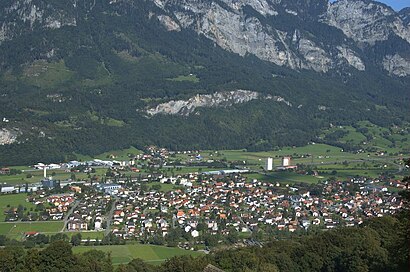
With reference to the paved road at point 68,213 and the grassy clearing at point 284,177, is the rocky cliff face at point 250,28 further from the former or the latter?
the paved road at point 68,213

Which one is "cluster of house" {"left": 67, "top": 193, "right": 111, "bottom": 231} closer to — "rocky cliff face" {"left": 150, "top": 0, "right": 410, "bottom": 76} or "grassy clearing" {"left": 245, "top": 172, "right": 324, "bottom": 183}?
"grassy clearing" {"left": 245, "top": 172, "right": 324, "bottom": 183}

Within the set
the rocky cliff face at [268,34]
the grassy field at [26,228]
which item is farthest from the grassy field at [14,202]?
the rocky cliff face at [268,34]

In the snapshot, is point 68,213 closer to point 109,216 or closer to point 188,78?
point 109,216

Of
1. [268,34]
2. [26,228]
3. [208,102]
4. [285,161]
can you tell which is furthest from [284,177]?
[268,34]

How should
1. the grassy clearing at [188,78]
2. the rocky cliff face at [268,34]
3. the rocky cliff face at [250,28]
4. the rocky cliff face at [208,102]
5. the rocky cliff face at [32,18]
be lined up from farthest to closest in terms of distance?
the rocky cliff face at [268,34] → the rocky cliff face at [250,28] → the rocky cliff face at [32,18] → the grassy clearing at [188,78] → the rocky cliff face at [208,102]

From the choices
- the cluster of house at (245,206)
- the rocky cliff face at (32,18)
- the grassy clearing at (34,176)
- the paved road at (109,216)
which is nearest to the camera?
the paved road at (109,216)

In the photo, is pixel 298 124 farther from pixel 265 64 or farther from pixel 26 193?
pixel 26 193

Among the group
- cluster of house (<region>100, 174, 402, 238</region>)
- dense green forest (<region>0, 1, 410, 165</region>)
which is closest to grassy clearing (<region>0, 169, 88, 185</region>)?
dense green forest (<region>0, 1, 410, 165</region>)
